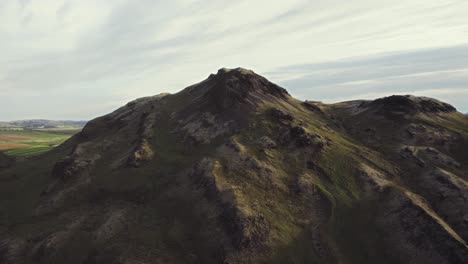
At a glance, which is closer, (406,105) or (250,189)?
(250,189)

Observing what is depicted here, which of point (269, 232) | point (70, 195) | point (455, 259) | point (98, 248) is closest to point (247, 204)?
point (269, 232)

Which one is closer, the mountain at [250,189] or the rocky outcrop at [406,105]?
the mountain at [250,189]

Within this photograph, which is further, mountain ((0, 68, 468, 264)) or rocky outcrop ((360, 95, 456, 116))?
rocky outcrop ((360, 95, 456, 116))

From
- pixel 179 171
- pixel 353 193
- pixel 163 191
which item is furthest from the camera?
pixel 179 171

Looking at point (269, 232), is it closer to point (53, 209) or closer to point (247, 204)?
point (247, 204)

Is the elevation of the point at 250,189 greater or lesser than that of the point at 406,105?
lesser

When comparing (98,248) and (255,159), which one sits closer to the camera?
(98,248)

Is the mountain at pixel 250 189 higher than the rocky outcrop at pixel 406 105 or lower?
lower

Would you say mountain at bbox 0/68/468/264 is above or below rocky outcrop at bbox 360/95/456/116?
below
